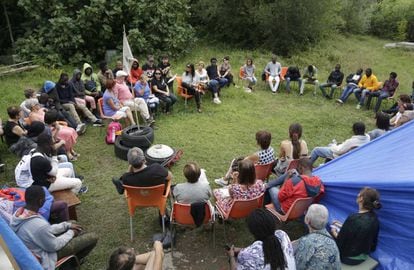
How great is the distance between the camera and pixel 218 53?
16344mm

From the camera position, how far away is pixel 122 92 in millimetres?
9227

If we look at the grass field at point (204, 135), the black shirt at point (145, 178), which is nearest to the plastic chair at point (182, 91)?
the grass field at point (204, 135)

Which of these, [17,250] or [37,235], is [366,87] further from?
[17,250]

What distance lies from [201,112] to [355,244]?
6652 millimetres

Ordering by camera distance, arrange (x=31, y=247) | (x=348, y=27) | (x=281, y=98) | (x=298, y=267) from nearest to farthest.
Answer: (x=298, y=267) → (x=31, y=247) → (x=281, y=98) → (x=348, y=27)

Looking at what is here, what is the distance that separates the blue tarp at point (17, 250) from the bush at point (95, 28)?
10921mm

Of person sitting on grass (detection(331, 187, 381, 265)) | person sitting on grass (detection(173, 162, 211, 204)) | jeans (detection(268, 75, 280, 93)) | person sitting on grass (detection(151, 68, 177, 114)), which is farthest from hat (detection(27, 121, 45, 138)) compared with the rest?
jeans (detection(268, 75, 280, 93))

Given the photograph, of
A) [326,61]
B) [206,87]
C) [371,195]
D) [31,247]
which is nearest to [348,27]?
[326,61]

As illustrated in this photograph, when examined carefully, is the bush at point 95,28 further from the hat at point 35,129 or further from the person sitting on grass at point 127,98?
the hat at point 35,129

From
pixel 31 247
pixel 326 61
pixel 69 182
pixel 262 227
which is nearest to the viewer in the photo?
pixel 262 227

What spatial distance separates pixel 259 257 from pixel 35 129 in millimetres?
4788

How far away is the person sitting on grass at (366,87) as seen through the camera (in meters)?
11.1

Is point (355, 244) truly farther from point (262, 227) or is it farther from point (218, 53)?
point (218, 53)

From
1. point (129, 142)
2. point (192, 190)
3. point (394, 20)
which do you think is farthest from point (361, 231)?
point (394, 20)
